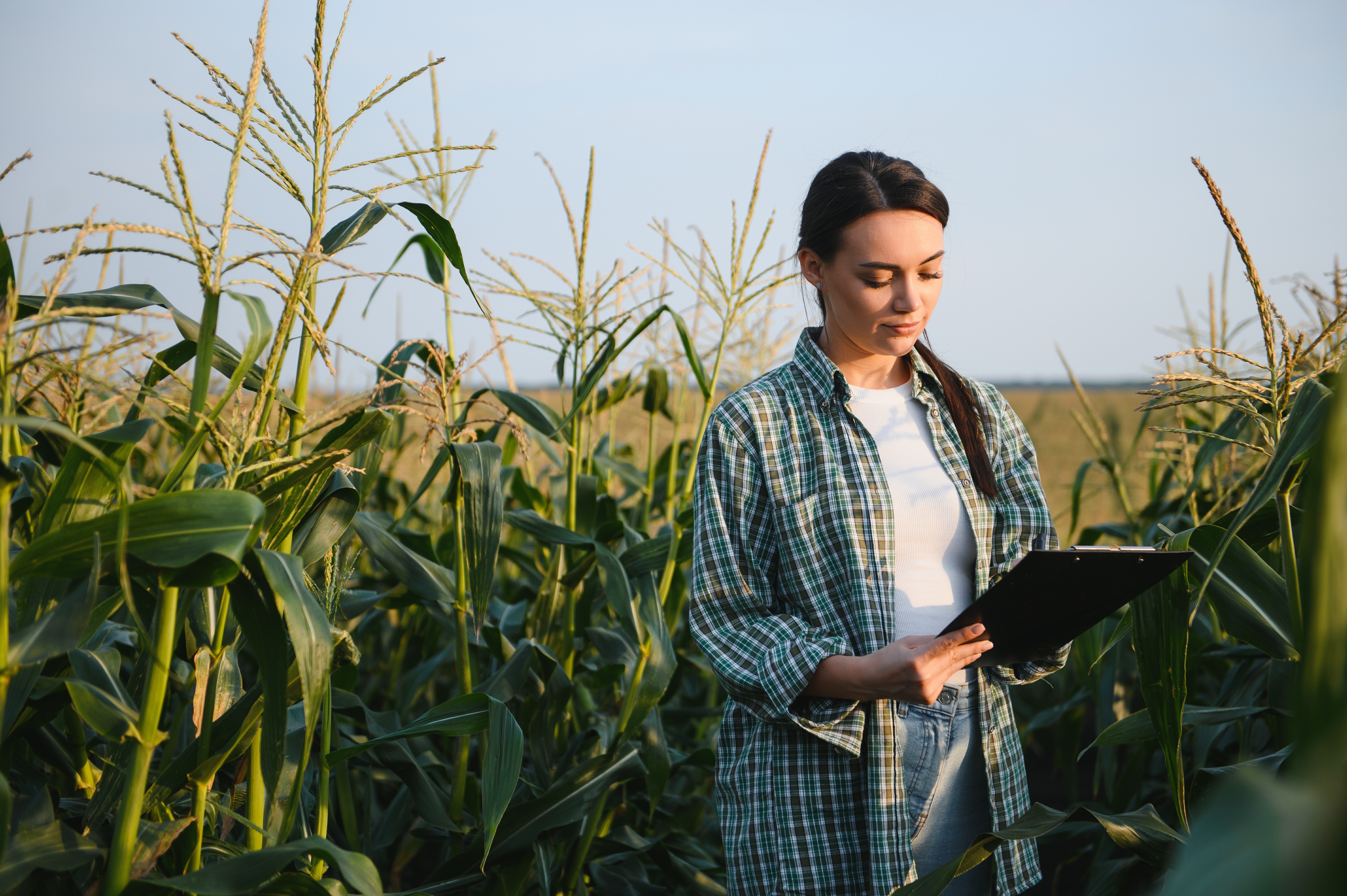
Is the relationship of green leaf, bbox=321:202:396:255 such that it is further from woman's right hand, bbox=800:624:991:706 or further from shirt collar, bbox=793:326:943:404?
woman's right hand, bbox=800:624:991:706

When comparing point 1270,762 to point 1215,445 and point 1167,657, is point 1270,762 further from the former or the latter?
point 1215,445

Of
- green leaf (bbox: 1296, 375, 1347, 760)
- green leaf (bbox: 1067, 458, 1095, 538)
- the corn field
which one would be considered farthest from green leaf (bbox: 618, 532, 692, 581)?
green leaf (bbox: 1296, 375, 1347, 760)

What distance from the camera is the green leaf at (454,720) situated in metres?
1.28

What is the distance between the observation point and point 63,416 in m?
1.36

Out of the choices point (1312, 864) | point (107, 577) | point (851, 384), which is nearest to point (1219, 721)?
point (851, 384)

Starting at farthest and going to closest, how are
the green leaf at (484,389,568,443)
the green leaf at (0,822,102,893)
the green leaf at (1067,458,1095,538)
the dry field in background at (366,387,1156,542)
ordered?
the dry field in background at (366,387,1156,542) < the green leaf at (1067,458,1095,538) < the green leaf at (484,389,568,443) < the green leaf at (0,822,102,893)

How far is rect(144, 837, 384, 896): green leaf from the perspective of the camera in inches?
36.5

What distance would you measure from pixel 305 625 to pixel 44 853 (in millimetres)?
399

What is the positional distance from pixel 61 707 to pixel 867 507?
46.3 inches

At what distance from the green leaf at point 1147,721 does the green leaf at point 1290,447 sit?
18.8 inches

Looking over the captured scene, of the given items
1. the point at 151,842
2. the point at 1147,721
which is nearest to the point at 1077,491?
the point at 1147,721

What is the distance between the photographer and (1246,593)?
1.20 meters

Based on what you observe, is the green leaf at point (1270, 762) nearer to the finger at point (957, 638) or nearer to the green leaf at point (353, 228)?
the finger at point (957, 638)

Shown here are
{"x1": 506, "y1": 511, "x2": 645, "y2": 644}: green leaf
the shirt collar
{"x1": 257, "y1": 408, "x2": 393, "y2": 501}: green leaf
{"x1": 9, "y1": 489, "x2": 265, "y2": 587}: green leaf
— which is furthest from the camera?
{"x1": 506, "y1": 511, "x2": 645, "y2": 644}: green leaf
